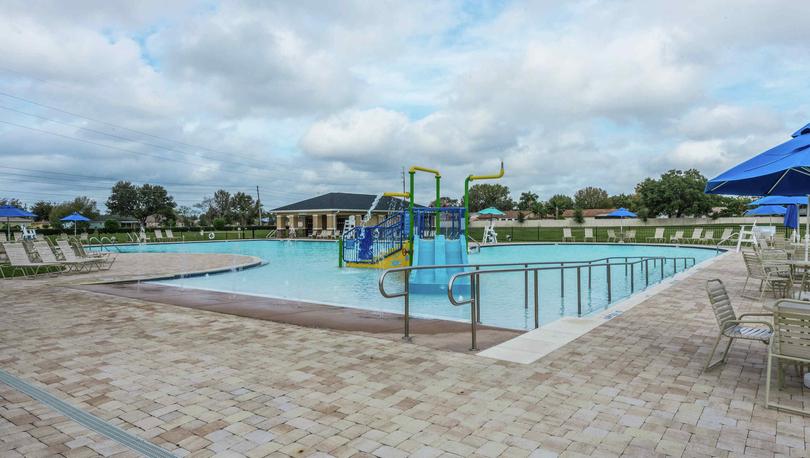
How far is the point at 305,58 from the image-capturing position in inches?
706

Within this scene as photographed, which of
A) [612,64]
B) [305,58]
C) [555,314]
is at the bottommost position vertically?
[555,314]

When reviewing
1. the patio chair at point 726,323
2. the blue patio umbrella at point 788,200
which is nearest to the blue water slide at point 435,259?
the patio chair at point 726,323

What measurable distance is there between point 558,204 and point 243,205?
2283 inches

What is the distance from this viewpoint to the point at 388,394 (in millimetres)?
3885

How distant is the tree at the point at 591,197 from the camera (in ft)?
368

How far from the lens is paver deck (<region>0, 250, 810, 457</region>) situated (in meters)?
3.03

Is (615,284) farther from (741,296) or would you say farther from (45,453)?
(45,453)

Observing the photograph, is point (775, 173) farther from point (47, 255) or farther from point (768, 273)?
point (47, 255)

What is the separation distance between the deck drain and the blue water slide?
8691mm

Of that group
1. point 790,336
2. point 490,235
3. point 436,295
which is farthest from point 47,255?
point 490,235

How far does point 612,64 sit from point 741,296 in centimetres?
967

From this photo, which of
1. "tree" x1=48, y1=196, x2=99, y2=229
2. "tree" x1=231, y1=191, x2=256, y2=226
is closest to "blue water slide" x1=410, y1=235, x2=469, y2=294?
"tree" x1=231, y1=191, x2=256, y2=226

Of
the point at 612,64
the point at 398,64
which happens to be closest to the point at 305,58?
the point at 398,64

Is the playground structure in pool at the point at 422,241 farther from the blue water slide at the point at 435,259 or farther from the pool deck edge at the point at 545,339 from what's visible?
the pool deck edge at the point at 545,339
